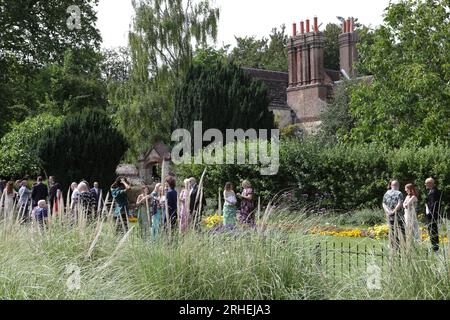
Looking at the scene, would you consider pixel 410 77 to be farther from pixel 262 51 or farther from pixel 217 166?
→ pixel 262 51

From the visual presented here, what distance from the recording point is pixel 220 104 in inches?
1246

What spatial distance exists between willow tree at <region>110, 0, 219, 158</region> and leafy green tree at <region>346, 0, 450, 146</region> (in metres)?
11.1

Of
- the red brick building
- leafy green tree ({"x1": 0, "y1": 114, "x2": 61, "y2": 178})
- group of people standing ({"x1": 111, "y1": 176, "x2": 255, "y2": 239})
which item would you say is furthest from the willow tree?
group of people standing ({"x1": 111, "y1": 176, "x2": 255, "y2": 239})

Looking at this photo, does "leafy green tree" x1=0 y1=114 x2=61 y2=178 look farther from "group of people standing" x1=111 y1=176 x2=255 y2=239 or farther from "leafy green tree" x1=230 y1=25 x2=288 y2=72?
"leafy green tree" x1=230 y1=25 x2=288 y2=72

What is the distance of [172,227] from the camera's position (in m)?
7.91

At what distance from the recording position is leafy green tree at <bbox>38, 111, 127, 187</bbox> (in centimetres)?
2627

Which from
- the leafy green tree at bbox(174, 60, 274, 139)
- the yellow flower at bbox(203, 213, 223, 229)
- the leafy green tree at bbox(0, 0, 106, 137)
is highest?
the leafy green tree at bbox(0, 0, 106, 137)

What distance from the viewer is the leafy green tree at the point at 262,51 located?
5934 centimetres

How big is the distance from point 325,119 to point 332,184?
13.7 meters

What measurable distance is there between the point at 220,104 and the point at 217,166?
840cm

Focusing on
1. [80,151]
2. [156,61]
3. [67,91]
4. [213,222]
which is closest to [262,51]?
[67,91]
